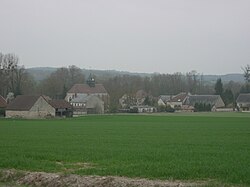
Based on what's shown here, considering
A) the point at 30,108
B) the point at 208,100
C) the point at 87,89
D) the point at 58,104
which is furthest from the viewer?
the point at 87,89

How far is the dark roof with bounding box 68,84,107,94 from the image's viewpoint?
15312 cm

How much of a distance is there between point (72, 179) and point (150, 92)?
518 ft

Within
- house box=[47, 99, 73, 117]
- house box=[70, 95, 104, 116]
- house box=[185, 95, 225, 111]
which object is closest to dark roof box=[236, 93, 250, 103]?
house box=[185, 95, 225, 111]

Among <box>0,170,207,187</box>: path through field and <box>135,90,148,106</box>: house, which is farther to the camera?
<box>135,90,148,106</box>: house

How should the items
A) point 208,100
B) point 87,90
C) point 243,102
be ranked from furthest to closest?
point 87,90 → point 208,100 → point 243,102

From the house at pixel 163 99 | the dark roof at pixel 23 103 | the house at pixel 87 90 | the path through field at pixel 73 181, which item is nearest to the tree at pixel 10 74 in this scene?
the dark roof at pixel 23 103

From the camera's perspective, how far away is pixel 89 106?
13212cm

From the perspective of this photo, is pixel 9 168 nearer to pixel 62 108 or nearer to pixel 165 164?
pixel 165 164

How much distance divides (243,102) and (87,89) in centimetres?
5177

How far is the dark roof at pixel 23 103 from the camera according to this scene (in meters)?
97.9

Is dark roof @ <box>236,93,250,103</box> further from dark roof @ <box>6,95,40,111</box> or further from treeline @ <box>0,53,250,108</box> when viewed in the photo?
dark roof @ <box>6,95,40,111</box>

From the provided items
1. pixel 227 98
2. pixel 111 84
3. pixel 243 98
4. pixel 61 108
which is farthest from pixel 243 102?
pixel 61 108

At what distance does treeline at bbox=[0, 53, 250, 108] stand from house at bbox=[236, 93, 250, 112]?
5598 millimetres

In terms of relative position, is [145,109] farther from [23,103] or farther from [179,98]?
[23,103]
